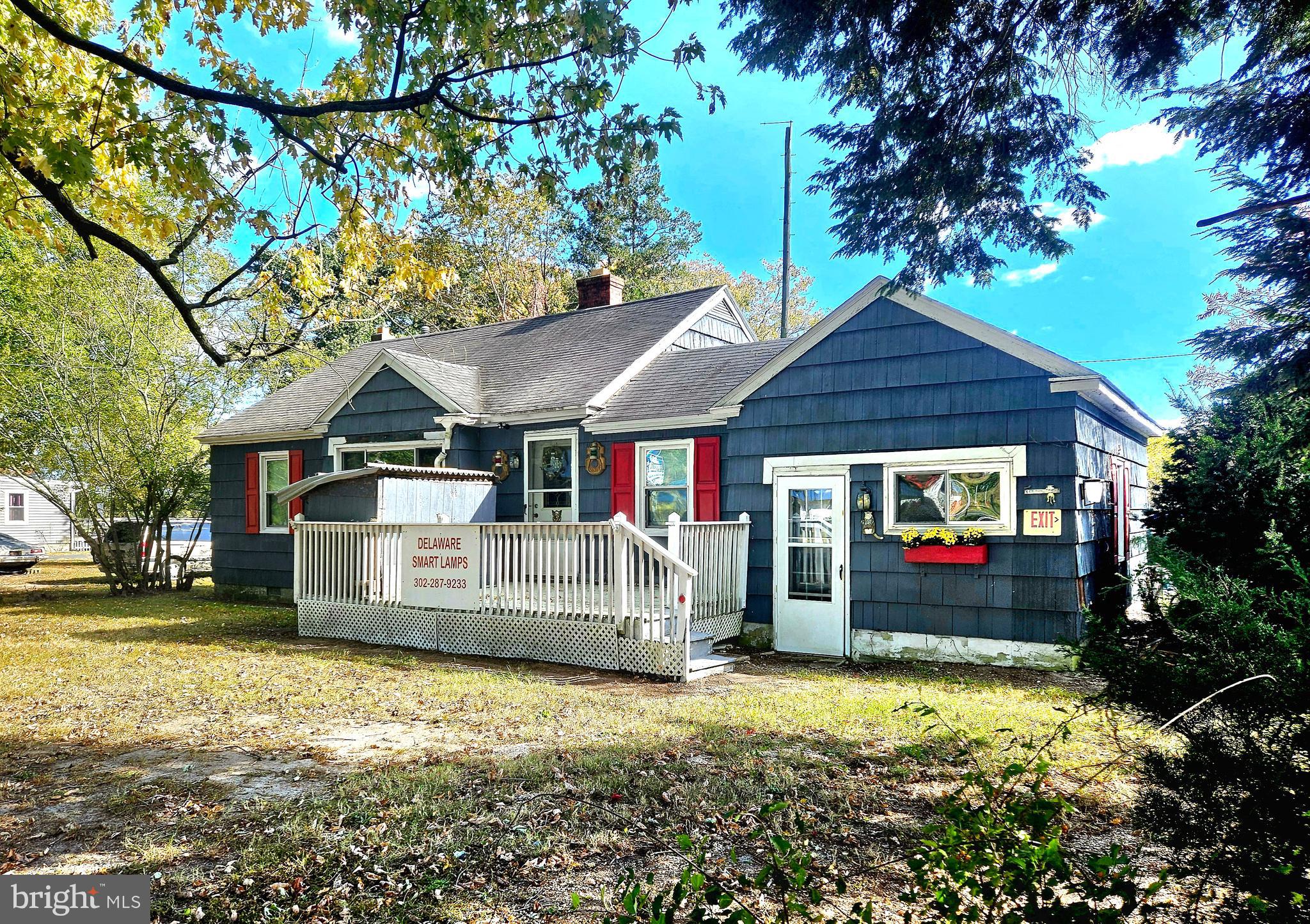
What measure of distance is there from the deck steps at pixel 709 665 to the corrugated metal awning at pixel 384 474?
4.89m

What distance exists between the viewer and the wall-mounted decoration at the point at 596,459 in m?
11.3

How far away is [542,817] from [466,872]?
26.9 inches

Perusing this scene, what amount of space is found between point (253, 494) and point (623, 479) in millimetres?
8911

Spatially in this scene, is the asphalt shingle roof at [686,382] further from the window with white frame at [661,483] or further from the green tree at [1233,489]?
the green tree at [1233,489]

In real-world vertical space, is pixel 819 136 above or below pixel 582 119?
below

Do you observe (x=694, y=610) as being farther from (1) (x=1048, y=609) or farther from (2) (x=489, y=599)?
(1) (x=1048, y=609)

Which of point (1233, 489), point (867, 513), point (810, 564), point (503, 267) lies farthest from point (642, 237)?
point (1233, 489)

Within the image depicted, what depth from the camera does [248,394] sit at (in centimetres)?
1858

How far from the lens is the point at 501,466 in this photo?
12305mm

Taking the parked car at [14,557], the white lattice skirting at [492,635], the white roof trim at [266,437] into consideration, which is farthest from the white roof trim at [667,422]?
the parked car at [14,557]

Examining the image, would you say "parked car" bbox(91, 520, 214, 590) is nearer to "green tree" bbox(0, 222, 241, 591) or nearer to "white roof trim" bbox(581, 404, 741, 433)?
"green tree" bbox(0, 222, 241, 591)

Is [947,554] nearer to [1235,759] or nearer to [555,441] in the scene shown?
[555,441]

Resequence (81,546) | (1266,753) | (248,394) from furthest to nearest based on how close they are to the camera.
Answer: (81,546) → (248,394) → (1266,753)

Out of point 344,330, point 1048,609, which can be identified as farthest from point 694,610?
point 344,330
